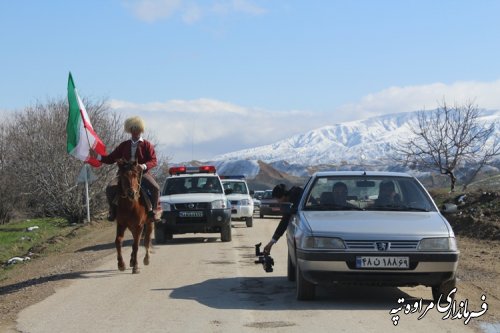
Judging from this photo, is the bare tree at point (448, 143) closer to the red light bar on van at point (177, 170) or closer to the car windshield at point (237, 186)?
the car windshield at point (237, 186)

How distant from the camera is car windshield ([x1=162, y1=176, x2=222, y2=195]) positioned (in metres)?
20.7

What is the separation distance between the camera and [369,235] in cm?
902

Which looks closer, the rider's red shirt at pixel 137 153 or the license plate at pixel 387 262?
the license plate at pixel 387 262

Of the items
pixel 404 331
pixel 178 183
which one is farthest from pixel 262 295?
pixel 178 183

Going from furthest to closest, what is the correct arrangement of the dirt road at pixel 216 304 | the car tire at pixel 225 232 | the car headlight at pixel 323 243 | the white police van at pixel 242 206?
1. the white police van at pixel 242 206
2. the car tire at pixel 225 232
3. the car headlight at pixel 323 243
4. the dirt road at pixel 216 304

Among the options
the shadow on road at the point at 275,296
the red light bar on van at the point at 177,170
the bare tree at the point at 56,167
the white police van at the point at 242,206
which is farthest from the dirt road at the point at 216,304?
the bare tree at the point at 56,167

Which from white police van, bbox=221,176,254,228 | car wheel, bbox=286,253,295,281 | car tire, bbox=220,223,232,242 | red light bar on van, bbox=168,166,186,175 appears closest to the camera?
car wheel, bbox=286,253,295,281

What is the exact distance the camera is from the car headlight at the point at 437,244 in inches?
355

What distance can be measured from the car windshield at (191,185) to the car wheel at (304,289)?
11.2 m

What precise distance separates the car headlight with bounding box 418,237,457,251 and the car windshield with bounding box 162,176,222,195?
12.1 m

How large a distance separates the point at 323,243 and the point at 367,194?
1639 mm

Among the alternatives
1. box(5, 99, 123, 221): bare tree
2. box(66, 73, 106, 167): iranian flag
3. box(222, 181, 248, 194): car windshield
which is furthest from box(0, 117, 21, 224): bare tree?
box(66, 73, 106, 167): iranian flag

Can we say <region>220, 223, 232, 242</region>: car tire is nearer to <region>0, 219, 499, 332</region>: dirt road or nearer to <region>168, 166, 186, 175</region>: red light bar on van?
<region>168, 166, 186, 175</region>: red light bar on van

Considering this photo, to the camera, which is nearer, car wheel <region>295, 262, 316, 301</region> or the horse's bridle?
car wheel <region>295, 262, 316, 301</region>
